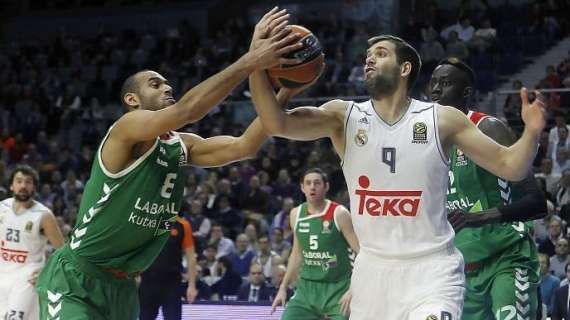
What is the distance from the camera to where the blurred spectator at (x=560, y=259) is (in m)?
11.8

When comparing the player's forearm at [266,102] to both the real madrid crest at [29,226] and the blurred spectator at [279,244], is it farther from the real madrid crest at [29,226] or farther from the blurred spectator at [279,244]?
the blurred spectator at [279,244]

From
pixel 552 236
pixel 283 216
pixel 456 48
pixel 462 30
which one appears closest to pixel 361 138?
pixel 552 236

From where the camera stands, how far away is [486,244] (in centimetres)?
641

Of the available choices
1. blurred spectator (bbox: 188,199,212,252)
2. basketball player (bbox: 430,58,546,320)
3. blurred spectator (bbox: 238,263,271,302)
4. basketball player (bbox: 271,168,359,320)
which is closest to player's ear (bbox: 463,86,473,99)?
basketball player (bbox: 430,58,546,320)

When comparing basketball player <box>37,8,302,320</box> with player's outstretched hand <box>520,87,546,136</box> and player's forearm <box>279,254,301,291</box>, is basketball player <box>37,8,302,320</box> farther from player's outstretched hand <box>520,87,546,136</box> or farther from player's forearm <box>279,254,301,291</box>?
player's forearm <box>279,254,301,291</box>

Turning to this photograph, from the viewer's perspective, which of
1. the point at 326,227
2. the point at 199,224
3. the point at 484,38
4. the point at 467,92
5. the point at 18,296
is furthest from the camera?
the point at 484,38

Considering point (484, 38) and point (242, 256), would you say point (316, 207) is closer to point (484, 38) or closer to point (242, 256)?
point (242, 256)

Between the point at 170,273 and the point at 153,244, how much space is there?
529 centimetres

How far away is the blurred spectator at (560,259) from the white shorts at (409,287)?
7114 mm

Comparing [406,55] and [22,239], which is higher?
[406,55]

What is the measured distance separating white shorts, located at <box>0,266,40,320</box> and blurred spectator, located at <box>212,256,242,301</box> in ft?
14.4

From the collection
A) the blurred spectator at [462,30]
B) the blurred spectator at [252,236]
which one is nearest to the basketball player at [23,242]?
the blurred spectator at [252,236]

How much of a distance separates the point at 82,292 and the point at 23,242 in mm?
4426

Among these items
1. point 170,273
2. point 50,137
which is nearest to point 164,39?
point 50,137
